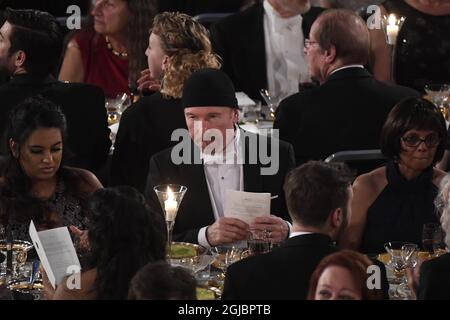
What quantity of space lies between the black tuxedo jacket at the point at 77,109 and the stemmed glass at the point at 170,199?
1301 mm

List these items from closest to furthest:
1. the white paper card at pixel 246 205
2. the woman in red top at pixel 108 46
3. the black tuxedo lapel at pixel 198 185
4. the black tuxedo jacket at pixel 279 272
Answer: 1. the black tuxedo jacket at pixel 279 272
2. the white paper card at pixel 246 205
3. the black tuxedo lapel at pixel 198 185
4. the woman in red top at pixel 108 46

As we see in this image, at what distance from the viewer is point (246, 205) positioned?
576 centimetres

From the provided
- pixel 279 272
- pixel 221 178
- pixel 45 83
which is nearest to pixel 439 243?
pixel 221 178

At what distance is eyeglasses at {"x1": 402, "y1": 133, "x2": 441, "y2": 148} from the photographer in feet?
20.0

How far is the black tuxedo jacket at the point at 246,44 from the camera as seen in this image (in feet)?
29.1

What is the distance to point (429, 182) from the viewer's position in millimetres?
6145

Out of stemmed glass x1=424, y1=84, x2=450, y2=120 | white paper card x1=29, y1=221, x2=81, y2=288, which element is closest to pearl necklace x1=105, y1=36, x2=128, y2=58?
stemmed glass x1=424, y1=84, x2=450, y2=120

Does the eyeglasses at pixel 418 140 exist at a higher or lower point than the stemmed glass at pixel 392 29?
lower

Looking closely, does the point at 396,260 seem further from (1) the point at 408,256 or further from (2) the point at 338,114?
(2) the point at 338,114

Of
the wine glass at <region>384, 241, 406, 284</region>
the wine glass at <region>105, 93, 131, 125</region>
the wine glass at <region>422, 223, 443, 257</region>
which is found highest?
the wine glass at <region>105, 93, 131, 125</region>

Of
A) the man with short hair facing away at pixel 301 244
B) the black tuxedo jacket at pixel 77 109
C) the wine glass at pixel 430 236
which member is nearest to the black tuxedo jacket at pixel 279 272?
the man with short hair facing away at pixel 301 244

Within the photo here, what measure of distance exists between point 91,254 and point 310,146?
2474 mm

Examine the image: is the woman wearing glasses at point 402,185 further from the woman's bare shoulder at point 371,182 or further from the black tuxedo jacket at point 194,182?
the black tuxedo jacket at point 194,182

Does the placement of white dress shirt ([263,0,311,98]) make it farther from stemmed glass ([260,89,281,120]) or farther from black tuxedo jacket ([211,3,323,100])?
stemmed glass ([260,89,281,120])
